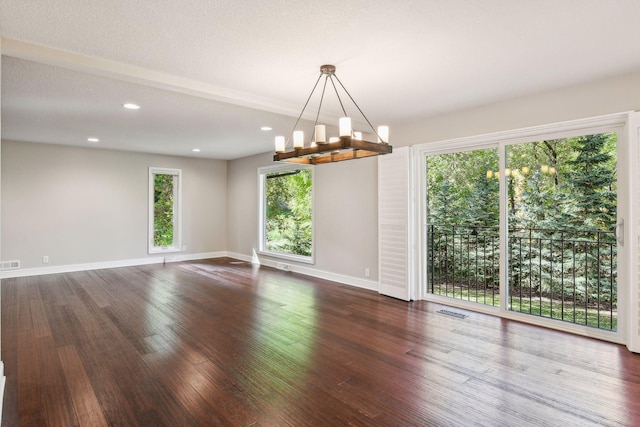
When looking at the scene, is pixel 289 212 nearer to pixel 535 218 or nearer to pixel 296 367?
pixel 535 218

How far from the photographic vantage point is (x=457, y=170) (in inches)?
183

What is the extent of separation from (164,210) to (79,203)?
5.50 ft

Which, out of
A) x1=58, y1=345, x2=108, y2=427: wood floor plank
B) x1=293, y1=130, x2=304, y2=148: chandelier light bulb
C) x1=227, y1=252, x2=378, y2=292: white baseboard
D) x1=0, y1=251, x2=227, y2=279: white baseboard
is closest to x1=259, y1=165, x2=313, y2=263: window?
x1=227, y1=252, x2=378, y2=292: white baseboard

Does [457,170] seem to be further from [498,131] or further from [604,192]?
[604,192]

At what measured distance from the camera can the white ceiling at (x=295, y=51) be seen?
2184 mm

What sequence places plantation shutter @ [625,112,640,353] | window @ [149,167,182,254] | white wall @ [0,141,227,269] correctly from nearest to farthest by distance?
plantation shutter @ [625,112,640,353], white wall @ [0,141,227,269], window @ [149,167,182,254]

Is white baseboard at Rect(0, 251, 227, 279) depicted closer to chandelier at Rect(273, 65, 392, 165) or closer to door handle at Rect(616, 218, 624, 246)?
chandelier at Rect(273, 65, 392, 165)

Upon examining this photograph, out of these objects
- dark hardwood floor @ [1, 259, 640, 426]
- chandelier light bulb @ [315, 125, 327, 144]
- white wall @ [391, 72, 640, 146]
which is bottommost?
dark hardwood floor @ [1, 259, 640, 426]

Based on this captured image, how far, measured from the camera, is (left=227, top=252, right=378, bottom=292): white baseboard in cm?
556

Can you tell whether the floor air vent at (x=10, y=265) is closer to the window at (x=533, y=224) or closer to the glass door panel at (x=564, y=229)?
the window at (x=533, y=224)

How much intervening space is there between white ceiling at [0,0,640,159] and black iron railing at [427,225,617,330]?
163cm

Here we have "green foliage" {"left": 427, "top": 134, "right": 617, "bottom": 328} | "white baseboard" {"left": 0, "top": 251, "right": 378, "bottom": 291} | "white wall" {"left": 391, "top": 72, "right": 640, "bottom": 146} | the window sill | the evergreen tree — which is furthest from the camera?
the window sill

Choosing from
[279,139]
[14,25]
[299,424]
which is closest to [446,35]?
[279,139]

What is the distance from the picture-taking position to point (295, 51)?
275 centimetres
